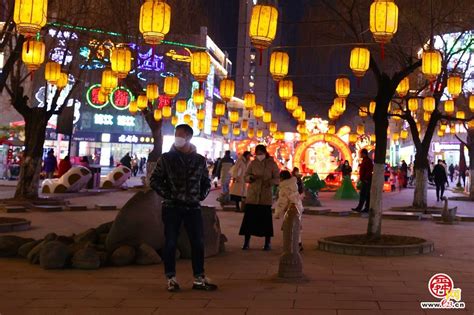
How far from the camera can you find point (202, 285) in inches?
235

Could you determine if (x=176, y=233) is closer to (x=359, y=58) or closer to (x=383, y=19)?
(x=383, y=19)

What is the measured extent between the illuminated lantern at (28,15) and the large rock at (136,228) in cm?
454

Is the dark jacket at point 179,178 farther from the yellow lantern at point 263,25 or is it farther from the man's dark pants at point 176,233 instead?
the yellow lantern at point 263,25

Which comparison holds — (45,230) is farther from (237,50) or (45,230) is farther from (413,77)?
(237,50)

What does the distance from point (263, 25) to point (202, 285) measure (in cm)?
693

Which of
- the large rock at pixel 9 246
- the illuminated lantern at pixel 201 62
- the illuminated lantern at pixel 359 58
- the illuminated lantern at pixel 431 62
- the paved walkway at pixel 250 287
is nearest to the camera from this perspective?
the paved walkway at pixel 250 287

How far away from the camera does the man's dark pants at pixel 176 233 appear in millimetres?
5961

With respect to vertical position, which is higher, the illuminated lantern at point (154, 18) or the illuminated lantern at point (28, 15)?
the illuminated lantern at point (154, 18)

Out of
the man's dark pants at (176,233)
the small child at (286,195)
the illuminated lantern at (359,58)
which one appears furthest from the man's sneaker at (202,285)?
the illuminated lantern at (359,58)

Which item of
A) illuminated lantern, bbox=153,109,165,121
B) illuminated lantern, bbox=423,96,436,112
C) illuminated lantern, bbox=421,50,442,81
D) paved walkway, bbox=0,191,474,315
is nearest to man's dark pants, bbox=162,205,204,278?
paved walkway, bbox=0,191,474,315

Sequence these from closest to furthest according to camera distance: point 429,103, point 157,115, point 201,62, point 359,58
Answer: point 359,58 → point 201,62 → point 429,103 → point 157,115

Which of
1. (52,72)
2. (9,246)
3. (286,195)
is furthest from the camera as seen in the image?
(52,72)

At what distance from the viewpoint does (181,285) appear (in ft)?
20.6

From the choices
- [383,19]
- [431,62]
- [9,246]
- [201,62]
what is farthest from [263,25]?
[9,246]
